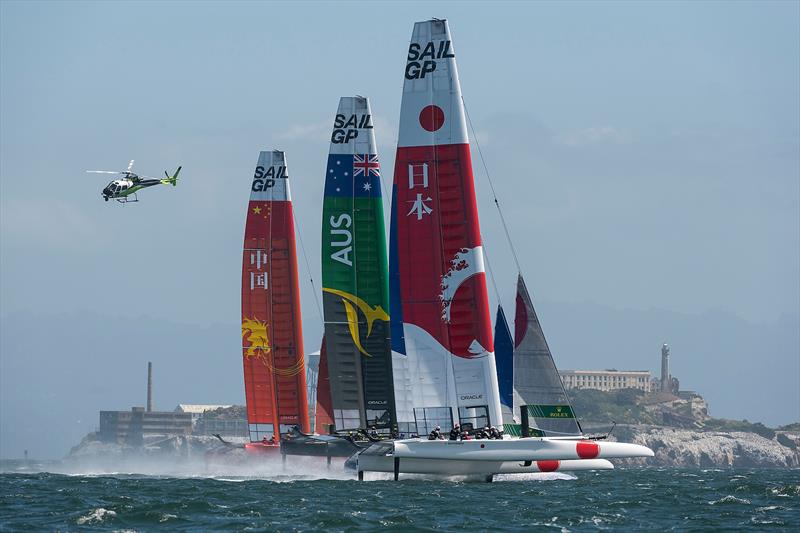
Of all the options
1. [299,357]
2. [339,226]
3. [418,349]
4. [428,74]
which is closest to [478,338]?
[418,349]

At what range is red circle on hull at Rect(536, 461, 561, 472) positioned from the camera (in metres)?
49.1

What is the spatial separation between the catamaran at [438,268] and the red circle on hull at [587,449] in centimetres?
49

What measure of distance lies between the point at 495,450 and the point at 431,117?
11.5 metres

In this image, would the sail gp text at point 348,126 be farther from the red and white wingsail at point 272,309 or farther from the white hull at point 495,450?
the white hull at point 495,450

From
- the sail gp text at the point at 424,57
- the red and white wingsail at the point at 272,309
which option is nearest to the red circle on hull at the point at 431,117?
the sail gp text at the point at 424,57

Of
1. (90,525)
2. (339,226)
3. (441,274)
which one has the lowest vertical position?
(90,525)

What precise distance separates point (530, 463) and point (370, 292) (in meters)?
15.5

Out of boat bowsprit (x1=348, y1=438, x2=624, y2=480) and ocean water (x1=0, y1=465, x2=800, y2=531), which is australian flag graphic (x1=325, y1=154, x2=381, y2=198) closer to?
ocean water (x1=0, y1=465, x2=800, y2=531)

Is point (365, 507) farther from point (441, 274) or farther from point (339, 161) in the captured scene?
point (339, 161)

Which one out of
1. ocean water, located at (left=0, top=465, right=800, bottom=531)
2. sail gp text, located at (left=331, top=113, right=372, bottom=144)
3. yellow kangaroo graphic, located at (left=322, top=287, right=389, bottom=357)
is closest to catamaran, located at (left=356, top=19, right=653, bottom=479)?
ocean water, located at (left=0, top=465, right=800, bottom=531)

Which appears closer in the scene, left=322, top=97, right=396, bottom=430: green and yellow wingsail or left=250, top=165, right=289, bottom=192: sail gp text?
left=322, top=97, right=396, bottom=430: green and yellow wingsail

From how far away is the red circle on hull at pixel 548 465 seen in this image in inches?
1932

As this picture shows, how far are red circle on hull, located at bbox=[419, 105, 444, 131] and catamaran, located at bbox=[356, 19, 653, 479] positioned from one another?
0.03m

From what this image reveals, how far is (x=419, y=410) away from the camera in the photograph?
47.9 metres
